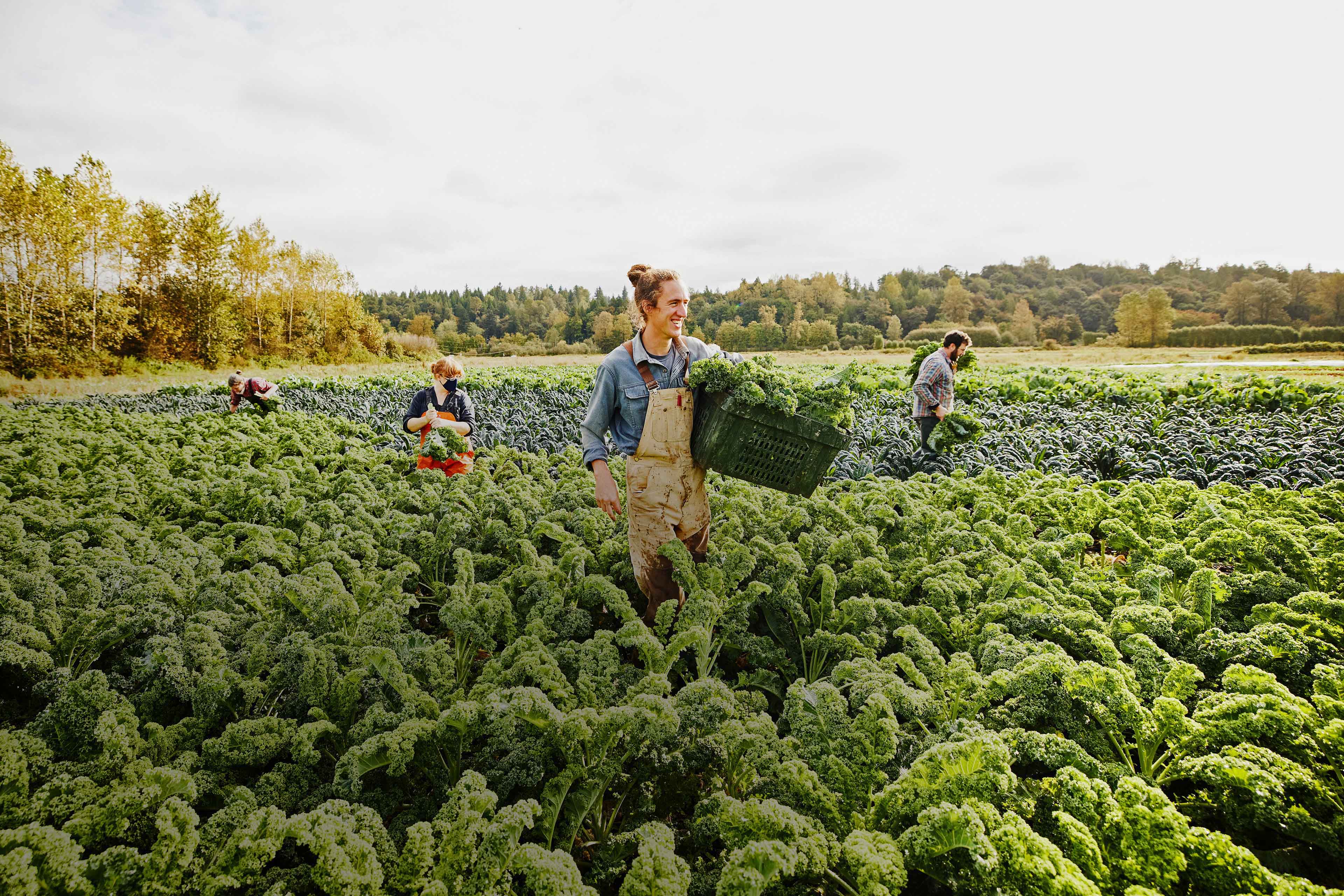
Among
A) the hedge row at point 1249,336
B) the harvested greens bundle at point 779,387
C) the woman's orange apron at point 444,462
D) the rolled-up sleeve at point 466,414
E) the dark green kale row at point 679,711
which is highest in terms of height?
the hedge row at point 1249,336

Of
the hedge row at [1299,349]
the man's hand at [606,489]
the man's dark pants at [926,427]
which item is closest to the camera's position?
the man's hand at [606,489]

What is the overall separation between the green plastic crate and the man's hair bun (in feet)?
2.46

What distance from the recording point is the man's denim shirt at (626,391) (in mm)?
3590

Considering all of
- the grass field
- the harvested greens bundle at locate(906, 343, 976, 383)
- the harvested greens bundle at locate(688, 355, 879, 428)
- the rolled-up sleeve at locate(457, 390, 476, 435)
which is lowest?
the rolled-up sleeve at locate(457, 390, 476, 435)

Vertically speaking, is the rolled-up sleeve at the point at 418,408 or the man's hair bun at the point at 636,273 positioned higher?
the man's hair bun at the point at 636,273

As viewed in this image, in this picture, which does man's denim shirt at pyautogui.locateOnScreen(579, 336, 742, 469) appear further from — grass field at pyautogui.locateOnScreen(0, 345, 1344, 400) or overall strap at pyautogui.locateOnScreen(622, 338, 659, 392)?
grass field at pyautogui.locateOnScreen(0, 345, 1344, 400)

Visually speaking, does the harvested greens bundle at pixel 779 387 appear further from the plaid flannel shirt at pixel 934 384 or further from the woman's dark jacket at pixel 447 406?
the plaid flannel shirt at pixel 934 384

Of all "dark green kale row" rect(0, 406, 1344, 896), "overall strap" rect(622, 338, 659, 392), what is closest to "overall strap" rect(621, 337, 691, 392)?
"overall strap" rect(622, 338, 659, 392)

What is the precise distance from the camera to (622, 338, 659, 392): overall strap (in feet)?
11.8

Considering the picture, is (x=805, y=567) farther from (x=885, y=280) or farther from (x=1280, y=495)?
(x=885, y=280)

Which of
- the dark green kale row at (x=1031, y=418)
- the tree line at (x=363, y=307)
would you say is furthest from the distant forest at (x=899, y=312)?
the dark green kale row at (x=1031, y=418)

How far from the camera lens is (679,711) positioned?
8.34 ft

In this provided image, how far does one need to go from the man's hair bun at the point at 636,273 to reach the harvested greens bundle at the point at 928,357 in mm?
5682

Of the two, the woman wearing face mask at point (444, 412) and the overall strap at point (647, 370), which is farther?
the woman wearing face mask at point (444, 412)
